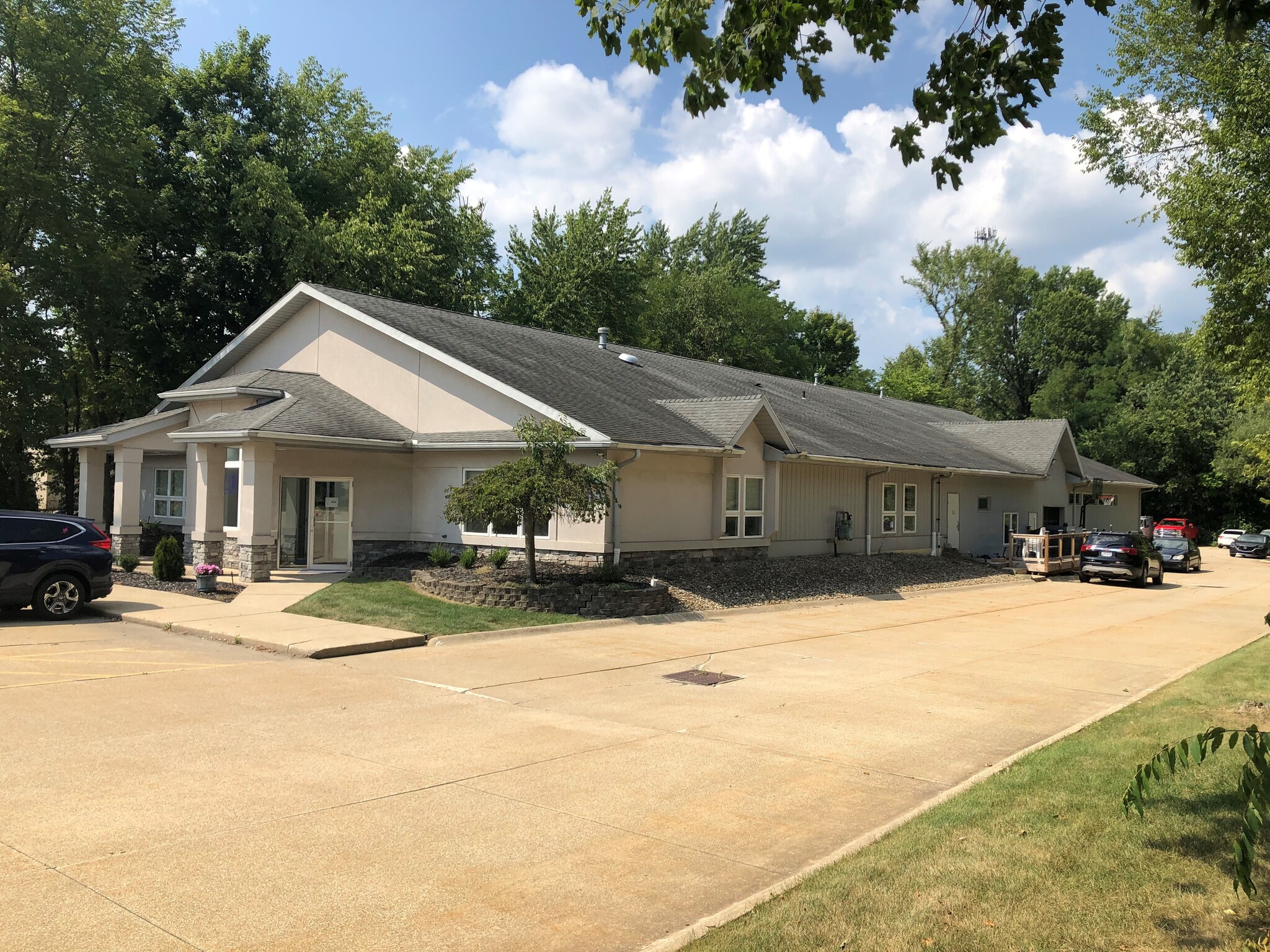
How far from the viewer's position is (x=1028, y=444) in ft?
126

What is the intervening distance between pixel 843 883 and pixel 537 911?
1.68 metres

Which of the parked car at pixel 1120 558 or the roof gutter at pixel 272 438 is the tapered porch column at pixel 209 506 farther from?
the parked car at pixel 1120 558

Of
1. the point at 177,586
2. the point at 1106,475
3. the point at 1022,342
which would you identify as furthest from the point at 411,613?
the point at 1022,342

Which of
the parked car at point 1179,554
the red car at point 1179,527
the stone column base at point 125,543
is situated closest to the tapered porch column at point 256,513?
the stone column base at point 125,543

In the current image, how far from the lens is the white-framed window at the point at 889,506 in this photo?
2991cm

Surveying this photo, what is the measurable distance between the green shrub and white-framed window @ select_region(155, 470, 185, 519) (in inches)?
241

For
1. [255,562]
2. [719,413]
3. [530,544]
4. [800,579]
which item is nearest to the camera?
[530,544]

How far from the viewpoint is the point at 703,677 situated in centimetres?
1223

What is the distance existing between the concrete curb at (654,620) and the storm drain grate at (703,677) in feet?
12.4

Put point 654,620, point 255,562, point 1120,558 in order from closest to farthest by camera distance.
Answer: point 654,620 → point 255,562 → point 1120,558

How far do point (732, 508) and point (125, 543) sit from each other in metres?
14.6

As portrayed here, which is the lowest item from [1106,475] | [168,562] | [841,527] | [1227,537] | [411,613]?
[411,613]

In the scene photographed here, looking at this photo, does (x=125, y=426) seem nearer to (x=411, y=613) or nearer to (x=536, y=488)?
(x=411, y=613)

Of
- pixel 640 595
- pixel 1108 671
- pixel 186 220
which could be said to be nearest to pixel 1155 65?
pixel 1108 671
